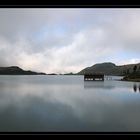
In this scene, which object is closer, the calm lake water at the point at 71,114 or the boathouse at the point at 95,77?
the calm lake water at the point at 71,114

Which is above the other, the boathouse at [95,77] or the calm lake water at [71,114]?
the boathouse at [95,77]

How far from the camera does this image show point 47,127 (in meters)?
7.89

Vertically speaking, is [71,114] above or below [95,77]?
below

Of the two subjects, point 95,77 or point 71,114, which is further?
point 95,77

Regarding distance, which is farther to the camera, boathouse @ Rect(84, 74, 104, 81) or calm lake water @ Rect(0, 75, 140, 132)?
→ boathouse @ Rect(84, 74, 104, 81)

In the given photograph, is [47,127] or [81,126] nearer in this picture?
[47,127]

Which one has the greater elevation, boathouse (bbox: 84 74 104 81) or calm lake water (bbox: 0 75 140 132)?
boathouse (bbox: 84 74 104 81)
